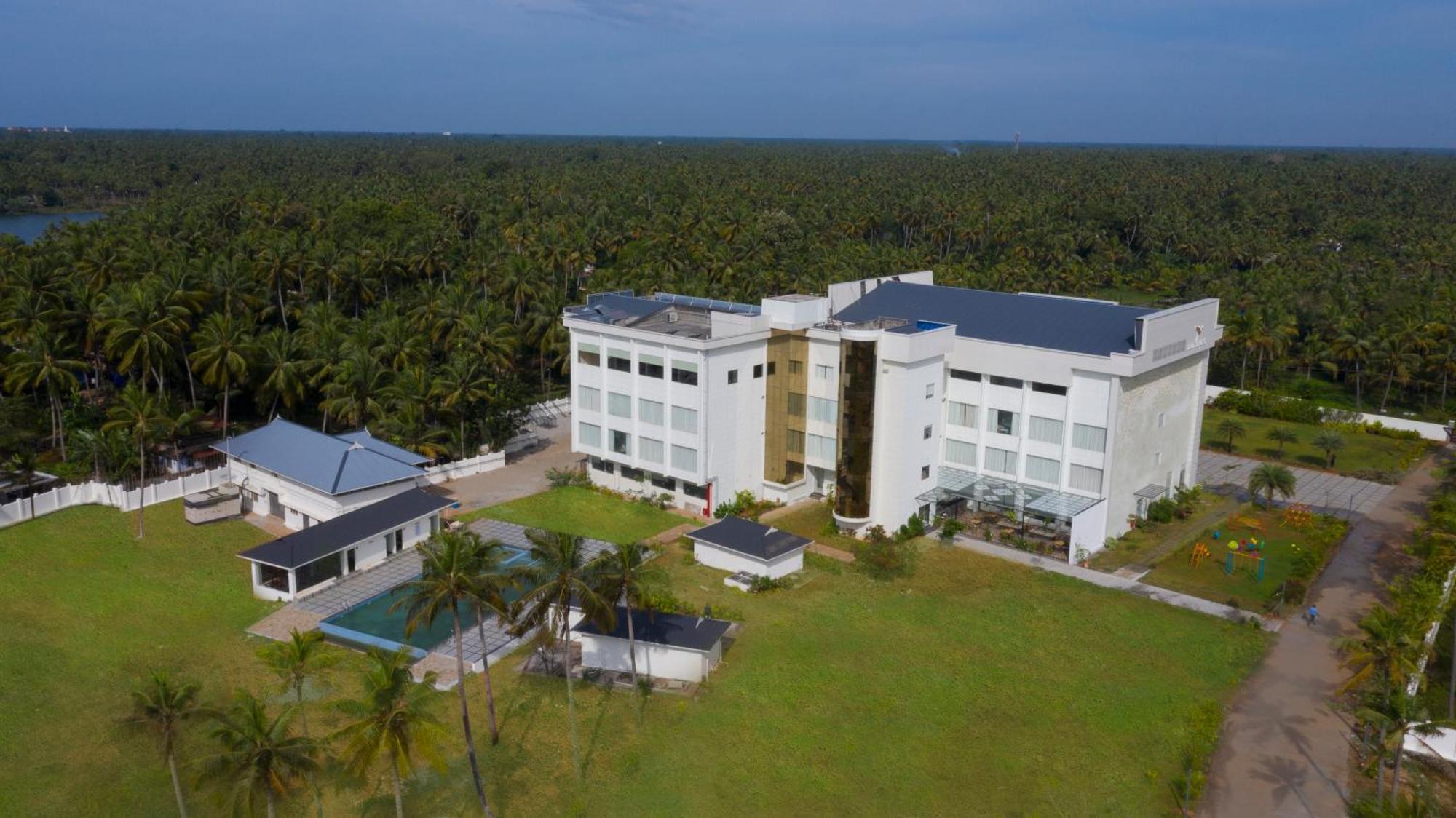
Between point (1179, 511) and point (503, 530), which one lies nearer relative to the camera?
point (503, 530)

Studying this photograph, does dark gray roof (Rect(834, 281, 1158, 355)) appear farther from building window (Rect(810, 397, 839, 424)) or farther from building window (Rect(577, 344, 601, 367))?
building window (Rect(577, 344, 601, 367))

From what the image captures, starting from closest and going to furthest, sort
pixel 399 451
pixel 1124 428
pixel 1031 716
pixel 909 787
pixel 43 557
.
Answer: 1. pixel 909 787
2. pixel 1031 716
3. pixel 43 557
4. pixel 1124 428
5. pixel 399 451

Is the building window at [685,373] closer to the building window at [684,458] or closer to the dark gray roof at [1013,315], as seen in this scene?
the building window at [684,458]

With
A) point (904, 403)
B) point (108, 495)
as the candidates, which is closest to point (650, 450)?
point (904, 403)

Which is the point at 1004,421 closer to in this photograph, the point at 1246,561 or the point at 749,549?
the point at 1246,561

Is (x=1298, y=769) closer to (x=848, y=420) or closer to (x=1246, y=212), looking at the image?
(x=848, y=420)

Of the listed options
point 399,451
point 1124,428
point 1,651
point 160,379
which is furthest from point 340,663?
point 1124,428

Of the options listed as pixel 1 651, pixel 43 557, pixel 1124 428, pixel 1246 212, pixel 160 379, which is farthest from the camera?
pixel 1246 212

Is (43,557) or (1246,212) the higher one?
(1246,212)
